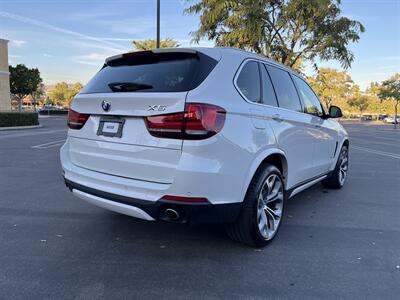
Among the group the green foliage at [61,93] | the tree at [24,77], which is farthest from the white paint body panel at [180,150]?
the green foliage at [61,93]

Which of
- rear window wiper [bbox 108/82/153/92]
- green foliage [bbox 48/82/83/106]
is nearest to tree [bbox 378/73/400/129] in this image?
rear window wiper [bbox 108/82/153/92]

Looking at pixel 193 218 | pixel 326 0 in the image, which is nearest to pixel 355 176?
pixel 193 218

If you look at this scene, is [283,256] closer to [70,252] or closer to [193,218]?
[193,218]

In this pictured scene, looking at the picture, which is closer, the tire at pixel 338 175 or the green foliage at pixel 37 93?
the tire at pixel 338 175

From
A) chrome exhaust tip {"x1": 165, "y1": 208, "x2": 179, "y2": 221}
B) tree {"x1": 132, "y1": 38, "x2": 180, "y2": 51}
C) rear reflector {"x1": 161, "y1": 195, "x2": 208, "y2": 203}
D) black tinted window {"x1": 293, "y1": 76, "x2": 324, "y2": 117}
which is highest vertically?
tree {"x1": 132, "y1": 38, "x2": 180, "y2": 51}

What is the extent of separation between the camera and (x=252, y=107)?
303cm

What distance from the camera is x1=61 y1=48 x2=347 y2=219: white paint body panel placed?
2607 millimetres

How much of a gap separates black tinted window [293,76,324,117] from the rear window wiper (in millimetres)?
2244

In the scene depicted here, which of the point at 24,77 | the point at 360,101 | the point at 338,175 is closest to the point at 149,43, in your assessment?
the point at 24,77

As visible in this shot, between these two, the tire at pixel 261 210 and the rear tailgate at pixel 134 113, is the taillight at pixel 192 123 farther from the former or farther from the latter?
the tire at pixel 261 210

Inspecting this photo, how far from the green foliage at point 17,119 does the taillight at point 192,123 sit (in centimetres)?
2016

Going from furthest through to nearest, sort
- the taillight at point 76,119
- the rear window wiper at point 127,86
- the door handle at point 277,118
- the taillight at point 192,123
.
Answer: the door handle at point 277,118, the taillight at point 76,119, the rear window wiper at point 127,86, the taillight at point 192,123

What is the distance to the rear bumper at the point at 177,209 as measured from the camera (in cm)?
265

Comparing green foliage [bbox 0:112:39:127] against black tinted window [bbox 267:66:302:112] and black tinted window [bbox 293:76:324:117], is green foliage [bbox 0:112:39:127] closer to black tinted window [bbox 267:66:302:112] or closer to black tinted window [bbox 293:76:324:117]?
black tinted window [bbox 293:76:324:117]
